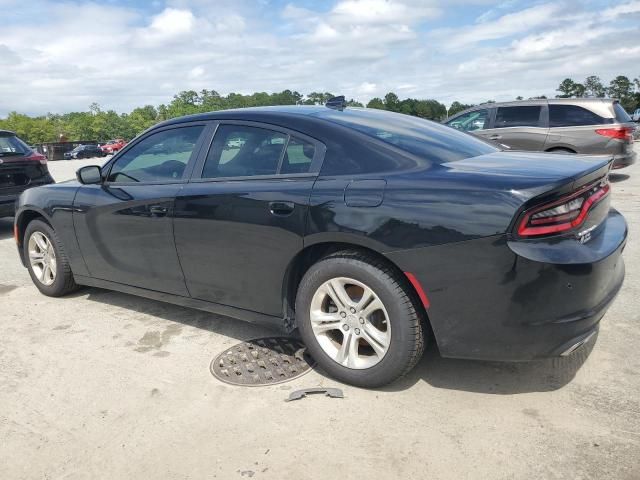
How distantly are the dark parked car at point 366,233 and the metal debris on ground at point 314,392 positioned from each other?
0.35ft

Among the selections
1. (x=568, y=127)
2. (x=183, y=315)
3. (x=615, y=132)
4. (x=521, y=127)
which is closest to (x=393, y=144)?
(x=183, y=315)

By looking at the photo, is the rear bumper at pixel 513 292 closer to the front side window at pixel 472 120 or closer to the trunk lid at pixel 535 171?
the trunk lid at pixel 535 171

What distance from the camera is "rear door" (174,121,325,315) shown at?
3.01 meters

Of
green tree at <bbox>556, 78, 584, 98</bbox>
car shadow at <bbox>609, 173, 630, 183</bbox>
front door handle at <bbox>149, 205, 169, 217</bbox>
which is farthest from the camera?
green tree at <bbox>556, 78, 584, 98</bbox>

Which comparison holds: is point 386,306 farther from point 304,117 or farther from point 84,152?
point 84,152

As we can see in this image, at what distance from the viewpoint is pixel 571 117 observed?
9.59 m

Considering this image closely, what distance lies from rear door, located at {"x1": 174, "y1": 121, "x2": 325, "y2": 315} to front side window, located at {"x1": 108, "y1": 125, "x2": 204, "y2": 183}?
0.22 metres

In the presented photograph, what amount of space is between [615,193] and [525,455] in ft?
26.2

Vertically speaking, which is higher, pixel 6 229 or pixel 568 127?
pixel 568 127

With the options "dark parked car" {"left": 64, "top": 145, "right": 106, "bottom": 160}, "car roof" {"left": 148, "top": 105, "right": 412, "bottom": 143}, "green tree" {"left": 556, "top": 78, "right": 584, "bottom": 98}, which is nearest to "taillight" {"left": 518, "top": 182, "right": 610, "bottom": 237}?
"car roof" {"left": 148, "top": 105, "right": 412, "bottom": 143}

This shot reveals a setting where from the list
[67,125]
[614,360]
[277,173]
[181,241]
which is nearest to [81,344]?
[181,241]

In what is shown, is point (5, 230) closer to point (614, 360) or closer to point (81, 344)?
point (81, 344)

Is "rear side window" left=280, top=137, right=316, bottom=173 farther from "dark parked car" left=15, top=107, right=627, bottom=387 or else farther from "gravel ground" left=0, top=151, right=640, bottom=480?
"gravel ground" left=0, top=151, right=640, bottom=480

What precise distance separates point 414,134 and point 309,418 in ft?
5.77
